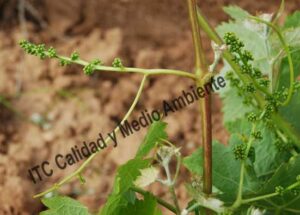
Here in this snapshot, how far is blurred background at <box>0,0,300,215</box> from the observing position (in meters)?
2.11

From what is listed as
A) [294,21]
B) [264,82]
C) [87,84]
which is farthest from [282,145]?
[87,84]

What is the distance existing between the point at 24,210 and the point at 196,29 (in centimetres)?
95

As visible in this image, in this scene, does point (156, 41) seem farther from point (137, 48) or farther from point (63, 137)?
point (63, 137)

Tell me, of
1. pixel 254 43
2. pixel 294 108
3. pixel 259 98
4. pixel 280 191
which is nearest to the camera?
pixel 280 191

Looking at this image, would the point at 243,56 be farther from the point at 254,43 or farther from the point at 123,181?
the point at 254,43

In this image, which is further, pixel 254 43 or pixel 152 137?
pixel 254 43

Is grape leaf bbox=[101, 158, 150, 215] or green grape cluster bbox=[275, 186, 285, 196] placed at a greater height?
grape leaf bbox=[101, 158, 150, 215]

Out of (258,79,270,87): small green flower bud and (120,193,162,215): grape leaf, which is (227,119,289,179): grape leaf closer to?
(258,79,270,87): small green flower bud

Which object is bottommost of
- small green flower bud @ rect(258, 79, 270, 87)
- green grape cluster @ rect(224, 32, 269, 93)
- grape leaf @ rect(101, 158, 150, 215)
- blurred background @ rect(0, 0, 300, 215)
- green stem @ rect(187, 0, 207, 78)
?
grape leaf @ rect(101, 158, 150, 215)

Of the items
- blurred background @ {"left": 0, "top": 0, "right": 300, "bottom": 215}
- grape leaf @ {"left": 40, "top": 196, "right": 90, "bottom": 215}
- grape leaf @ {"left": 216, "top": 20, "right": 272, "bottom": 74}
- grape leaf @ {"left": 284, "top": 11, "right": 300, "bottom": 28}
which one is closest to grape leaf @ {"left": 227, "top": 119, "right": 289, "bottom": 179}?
grape leaf @ {"left": 216, "top": 20, "right": 272, "bottom": 74}

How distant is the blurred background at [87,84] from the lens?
83.2 inches

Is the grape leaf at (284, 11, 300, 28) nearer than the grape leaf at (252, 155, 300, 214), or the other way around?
the grape leaf at (252, 155, 300, 214)

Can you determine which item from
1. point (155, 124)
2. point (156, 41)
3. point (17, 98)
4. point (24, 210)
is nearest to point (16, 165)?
point (24, 210)

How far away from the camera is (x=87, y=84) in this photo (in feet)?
7.82
